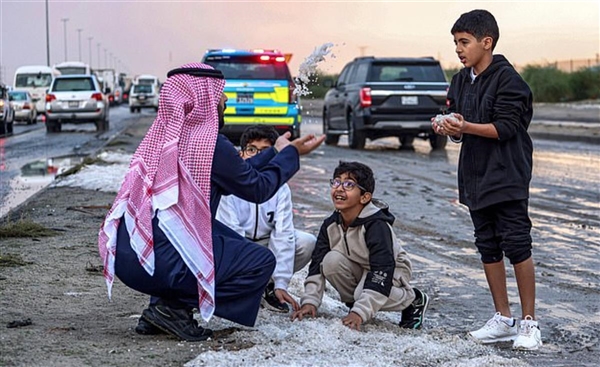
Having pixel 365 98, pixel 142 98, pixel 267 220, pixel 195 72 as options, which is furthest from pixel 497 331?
pixel 142 98

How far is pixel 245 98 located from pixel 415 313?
14.3 meters

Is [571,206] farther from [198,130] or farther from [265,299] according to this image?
[198,130]

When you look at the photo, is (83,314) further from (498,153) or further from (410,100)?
(410,100)

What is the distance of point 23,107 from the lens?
46.8m

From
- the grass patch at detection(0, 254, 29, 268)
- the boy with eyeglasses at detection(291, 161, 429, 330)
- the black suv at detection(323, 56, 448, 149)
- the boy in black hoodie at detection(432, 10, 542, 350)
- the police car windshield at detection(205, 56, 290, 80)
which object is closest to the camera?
the boy in black hoodie at detection(432, 10, 542, 350)

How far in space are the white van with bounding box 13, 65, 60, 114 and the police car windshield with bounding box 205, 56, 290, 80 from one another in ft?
122

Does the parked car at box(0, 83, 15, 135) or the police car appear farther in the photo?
the parked car at box(0, 83, 15, 135)

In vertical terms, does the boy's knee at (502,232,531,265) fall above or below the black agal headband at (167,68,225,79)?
below

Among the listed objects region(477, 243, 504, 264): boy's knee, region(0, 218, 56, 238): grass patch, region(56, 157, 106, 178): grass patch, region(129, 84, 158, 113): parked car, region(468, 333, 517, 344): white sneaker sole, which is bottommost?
region(129, 84, 158, 113): parked car

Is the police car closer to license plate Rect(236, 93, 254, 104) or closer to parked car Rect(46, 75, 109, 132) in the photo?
license plate Rect(236, 93, 254, 104)

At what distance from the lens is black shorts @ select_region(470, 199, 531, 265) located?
19.4 ft

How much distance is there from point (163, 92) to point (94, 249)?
336 cm

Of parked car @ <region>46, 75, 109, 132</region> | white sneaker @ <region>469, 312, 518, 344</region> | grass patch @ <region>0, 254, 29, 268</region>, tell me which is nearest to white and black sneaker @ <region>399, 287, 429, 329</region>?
white sneaker @ <region>469, 312, 518, 344</region>

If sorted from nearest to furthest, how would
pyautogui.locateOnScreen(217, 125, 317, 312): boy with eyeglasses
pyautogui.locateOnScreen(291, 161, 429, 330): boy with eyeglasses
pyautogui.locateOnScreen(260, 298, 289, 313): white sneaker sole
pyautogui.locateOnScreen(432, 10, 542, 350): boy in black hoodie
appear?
pyautogui.locateOnScreen(432, 10, 542, 350): boy in black hoodie, pyautogui.locateOnScreen(291, 161, 429, 330): boy with eyeglasses, pyautogui.locateOnScreen(260, 298, 289, 313): white sneaker sole, pyautogui.locateOnScreen(217, 125, 317, 312): boy with eyeglasses
